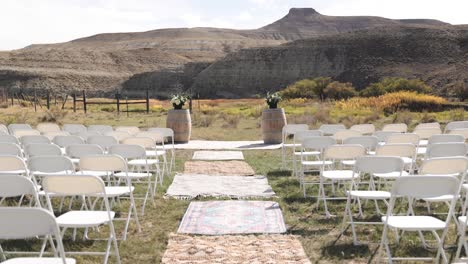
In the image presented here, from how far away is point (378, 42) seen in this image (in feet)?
240

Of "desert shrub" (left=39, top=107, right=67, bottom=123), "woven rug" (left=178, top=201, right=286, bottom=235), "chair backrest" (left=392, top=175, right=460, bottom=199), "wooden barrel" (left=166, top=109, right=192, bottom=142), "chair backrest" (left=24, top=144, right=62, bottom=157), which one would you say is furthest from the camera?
"desert shrub" (left=39, top=107, right=67, bottom=123)

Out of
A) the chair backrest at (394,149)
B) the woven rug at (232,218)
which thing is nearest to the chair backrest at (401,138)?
the chair backrest at (394,149)

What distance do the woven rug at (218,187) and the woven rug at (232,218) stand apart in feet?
2.08

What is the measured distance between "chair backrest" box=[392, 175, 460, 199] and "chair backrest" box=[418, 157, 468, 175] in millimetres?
702

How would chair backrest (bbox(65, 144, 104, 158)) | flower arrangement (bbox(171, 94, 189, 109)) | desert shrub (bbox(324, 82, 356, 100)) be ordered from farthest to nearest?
desert shrub (bbox(324, 82, 356, 100)) → flower arrangement (bbox(171, 94, 189, 109)) → chair backrest (bbox(65, 144, 104, 158))

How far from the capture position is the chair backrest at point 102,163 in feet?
17.4

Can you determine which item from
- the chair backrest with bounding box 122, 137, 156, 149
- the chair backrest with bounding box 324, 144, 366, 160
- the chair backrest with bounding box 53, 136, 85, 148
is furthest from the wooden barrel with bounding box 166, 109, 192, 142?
the chair backrest with bounding box 324, 144, 366, 160

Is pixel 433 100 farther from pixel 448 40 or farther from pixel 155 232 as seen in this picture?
pixel 448 40

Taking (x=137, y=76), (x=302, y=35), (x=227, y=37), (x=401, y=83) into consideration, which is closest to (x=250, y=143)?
(x=401, y=83)

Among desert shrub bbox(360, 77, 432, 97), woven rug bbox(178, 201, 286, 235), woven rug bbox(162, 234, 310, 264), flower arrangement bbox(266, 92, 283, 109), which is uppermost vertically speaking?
flower arrangement bbox(266, 92, 283, 109)

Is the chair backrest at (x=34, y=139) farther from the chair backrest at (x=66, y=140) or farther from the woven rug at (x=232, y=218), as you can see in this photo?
the woven rug at (x=232, y=218)

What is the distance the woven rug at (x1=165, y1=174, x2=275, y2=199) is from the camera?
773cm

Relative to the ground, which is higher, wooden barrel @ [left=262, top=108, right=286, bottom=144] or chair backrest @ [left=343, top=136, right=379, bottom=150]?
chair backrest @ [left=343, top=136, right=379, bottom=150]

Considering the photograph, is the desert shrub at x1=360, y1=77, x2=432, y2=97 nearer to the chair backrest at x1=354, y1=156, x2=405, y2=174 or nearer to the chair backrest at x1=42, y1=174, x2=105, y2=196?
the chair backrest at x1=354, y1=156, x2=405, y2=174
